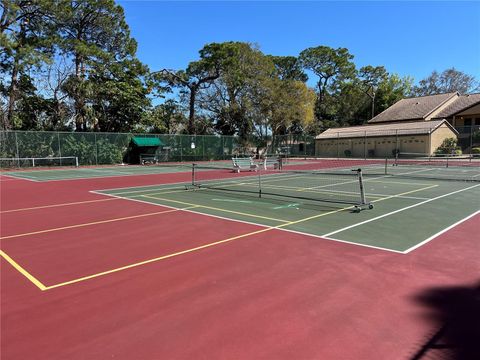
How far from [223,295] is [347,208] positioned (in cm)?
661

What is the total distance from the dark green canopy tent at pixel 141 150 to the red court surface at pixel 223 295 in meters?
29.5

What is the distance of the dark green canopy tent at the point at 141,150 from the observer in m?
36.6

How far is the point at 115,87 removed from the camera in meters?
38.7

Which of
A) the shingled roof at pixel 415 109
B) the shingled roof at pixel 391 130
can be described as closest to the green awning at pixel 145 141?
the shingled roof at pixel 391 130

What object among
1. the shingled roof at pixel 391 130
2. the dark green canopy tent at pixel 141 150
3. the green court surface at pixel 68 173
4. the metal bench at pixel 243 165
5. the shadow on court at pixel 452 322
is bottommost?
the shadow on court at pixel 452 322

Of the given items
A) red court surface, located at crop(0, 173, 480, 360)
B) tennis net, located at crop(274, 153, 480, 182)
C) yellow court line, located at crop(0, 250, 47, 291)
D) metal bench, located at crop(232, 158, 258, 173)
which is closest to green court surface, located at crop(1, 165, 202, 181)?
metal bench, located at crop(232, 158, 258, 173)

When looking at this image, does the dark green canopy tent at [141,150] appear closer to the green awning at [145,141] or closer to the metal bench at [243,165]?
the green awning at [145,141]

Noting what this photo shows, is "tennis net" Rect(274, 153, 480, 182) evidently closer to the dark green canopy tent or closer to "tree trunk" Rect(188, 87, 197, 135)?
Result: the dark green canopy tent

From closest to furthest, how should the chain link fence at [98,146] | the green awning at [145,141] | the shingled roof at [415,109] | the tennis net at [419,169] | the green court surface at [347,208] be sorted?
the green court surface at [347,208]
the tennis net at [419,169]
the chain link fence at [98,146]
the green awning at [145,141]
the shingled roof at [415,109]

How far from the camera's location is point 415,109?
55.8 meters

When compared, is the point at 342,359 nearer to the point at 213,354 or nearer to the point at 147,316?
the point at 213,354

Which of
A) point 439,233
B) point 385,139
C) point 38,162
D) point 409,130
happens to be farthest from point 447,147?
point 38,162

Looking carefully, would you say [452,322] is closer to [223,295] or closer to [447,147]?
[223,295]

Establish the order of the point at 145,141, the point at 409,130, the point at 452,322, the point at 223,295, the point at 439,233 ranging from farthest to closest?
the point at 409,130 < the point at 145,141 < the point at 439,233 < the point at 223,295 < the point at 452,322
